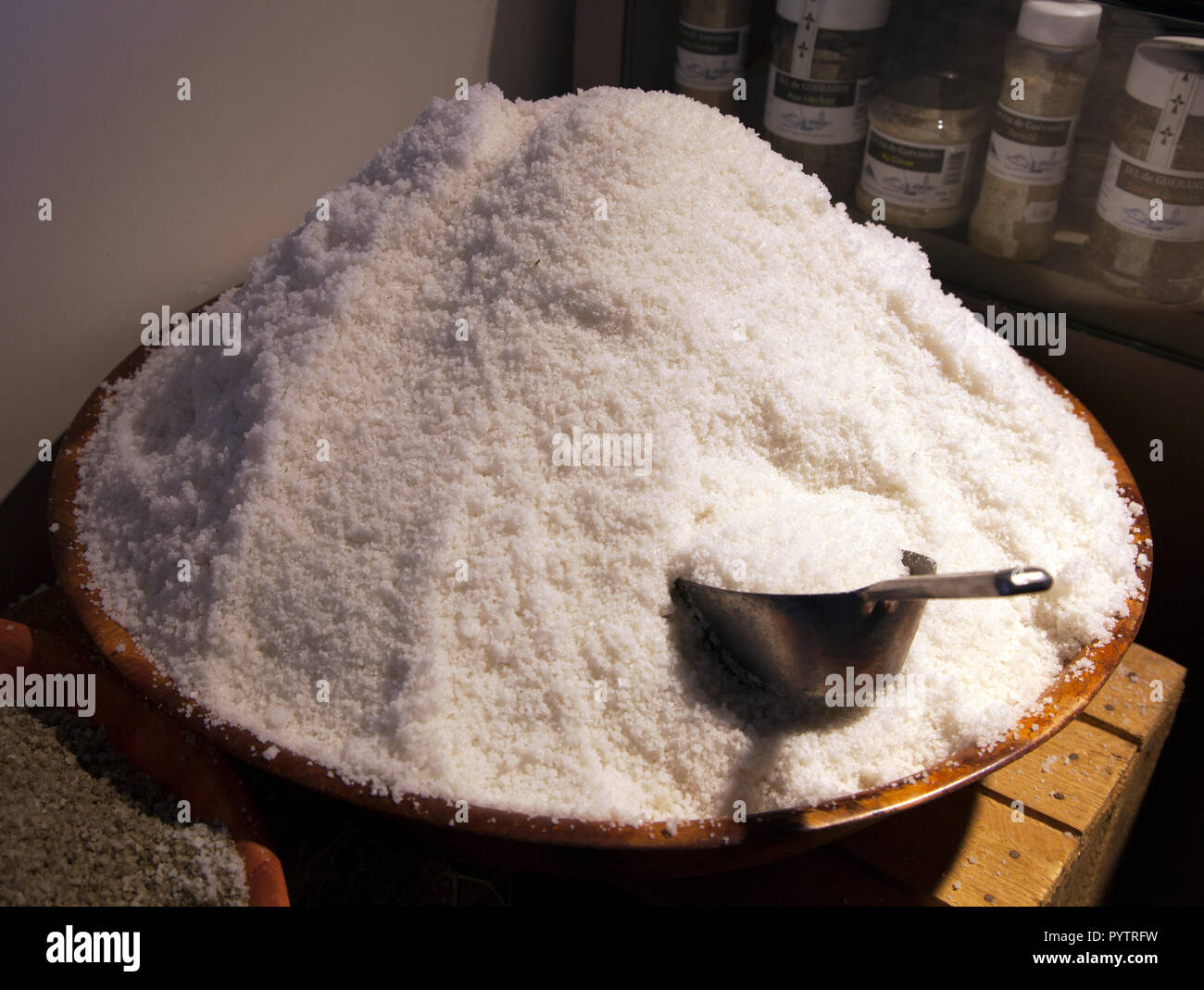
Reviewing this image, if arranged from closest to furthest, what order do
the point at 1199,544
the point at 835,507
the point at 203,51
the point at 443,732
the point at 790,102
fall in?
the point at 443,732
the point at 835,507
the point at 203,51
the point at 1199,544
the point at 790,102

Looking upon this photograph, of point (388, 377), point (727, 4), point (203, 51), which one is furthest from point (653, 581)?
point (727, 4)

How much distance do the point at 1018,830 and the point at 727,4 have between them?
0.94 m

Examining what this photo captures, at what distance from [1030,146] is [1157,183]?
5.0 inches

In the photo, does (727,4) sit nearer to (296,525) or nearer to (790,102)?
(790,102)

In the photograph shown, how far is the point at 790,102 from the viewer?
1.14 meters

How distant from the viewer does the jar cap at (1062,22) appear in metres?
0.93

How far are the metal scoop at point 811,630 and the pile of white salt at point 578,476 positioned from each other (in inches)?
0.7

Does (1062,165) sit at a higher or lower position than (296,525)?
higher

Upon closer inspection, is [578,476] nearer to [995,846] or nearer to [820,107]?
[995,846]

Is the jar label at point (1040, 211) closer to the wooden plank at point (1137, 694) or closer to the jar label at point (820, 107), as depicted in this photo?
the jar label at point (820, 107)

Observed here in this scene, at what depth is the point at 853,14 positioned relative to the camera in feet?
3.51

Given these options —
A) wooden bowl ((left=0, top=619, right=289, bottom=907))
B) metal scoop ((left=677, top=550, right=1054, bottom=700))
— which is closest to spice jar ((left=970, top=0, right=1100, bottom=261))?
metal scoop ((left=677, top=550, right=1054, bottom=700))

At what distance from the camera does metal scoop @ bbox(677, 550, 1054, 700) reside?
0.61 m

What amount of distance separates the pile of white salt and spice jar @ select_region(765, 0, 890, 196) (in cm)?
31
